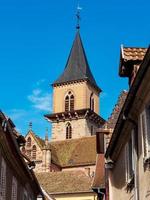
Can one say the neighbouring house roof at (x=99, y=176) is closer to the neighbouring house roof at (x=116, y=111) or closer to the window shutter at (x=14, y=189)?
the neighbouring house roof at (x=116, y=111)

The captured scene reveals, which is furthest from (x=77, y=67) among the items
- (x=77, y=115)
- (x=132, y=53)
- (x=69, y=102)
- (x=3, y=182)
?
(x=132, y=53)

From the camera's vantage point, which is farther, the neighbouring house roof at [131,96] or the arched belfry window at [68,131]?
the arched belfry window at [68,131]

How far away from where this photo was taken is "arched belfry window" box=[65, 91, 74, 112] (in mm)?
88575

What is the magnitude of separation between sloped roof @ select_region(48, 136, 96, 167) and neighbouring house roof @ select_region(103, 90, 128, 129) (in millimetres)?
48221

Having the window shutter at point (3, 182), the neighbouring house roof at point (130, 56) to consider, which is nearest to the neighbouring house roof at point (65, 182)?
the window shutter at point (3, 182)

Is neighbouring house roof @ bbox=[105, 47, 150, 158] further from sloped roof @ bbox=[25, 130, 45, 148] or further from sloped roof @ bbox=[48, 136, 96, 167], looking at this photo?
sloped roof @ bbox=[25, 130, 45, 148]

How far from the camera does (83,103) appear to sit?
8781 centimetres

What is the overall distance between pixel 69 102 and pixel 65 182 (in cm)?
3636

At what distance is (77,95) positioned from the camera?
89250 mm

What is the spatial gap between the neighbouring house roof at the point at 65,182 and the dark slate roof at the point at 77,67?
1406 inches

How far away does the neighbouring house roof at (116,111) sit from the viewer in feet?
73.5

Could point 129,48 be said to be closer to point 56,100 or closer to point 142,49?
point 142,49

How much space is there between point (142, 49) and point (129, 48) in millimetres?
401

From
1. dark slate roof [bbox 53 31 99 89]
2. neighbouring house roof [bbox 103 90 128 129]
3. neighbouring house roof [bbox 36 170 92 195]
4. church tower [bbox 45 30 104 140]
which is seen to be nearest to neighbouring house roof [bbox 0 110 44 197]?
neighbouring house roof [bbox 103 90 128 129]
